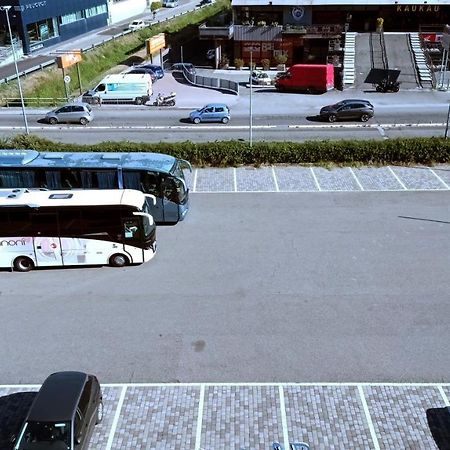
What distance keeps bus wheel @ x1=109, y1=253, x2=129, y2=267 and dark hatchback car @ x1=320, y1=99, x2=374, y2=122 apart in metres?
23.3

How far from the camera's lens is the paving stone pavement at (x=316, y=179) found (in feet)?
87.5

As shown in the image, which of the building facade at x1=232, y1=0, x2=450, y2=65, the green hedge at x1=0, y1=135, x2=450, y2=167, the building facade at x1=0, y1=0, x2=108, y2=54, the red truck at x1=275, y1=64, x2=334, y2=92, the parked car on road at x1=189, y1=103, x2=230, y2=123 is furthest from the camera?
the building facade at x1=0, y1=0, x2=108, y2=54

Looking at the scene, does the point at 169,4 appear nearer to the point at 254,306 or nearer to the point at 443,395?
the point at 254,306

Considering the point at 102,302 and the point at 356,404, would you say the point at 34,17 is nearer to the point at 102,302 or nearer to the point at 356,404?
the point at 102,302

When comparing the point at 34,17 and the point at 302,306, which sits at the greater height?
the point at 34,17

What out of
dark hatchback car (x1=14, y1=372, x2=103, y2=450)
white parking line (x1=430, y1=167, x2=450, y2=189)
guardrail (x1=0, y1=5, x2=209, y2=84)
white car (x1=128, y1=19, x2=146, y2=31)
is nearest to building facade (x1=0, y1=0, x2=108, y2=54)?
guardrail (x1=0, y1=5, x2=209, y2=84)

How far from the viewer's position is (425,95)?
45844mm

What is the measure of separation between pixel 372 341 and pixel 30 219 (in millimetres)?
12038

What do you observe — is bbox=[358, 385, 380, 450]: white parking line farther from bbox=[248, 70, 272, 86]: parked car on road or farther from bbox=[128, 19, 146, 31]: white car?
bbox=[128, 19, 146, 31]: white car

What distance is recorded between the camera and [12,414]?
13.7 m

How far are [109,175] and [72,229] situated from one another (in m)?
3.91

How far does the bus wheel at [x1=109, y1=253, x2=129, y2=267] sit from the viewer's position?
20.4 metres

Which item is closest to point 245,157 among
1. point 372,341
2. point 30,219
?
point 30,219

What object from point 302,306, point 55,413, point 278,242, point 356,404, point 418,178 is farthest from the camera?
point 418,178
